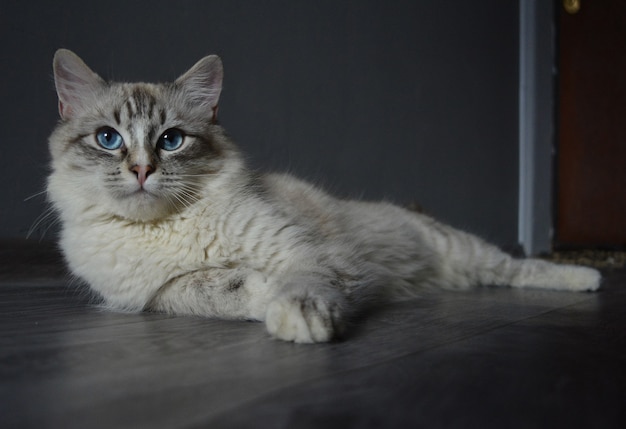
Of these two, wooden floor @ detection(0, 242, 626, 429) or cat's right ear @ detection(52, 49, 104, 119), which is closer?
wooden floor @ detection(0, 242, 626, 429)

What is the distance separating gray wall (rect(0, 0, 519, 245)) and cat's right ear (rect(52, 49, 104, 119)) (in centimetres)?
70

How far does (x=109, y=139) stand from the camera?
1828 mm

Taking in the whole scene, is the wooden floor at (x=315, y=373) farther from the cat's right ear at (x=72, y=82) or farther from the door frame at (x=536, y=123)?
the door frame at (x=536, y=123)

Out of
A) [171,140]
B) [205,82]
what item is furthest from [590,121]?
[171,140]

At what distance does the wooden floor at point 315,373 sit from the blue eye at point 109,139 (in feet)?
1.84

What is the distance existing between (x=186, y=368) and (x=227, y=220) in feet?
2.52

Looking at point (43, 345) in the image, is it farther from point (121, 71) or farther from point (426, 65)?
point (426, 65)

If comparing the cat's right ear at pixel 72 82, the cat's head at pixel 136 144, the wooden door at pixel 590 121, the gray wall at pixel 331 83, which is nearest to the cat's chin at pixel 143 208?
the cat's head at pixel 136 144

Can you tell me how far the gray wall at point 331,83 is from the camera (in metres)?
2.55

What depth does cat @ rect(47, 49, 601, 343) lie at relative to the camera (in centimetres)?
170

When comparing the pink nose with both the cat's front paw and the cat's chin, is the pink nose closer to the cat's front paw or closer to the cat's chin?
the cat's chin

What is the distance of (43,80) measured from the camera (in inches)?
101

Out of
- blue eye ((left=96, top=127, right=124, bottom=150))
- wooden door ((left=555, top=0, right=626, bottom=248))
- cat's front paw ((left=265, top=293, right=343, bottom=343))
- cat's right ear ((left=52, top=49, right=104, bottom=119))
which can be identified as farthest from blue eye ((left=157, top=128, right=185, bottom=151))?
wooden door ((left=555, top=0, right=626, bottom=248))

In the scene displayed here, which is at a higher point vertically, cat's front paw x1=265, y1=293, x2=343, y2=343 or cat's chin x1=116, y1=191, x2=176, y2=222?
cat's chin x1=116, y1=191, x2=176, y2=222
